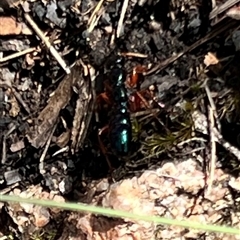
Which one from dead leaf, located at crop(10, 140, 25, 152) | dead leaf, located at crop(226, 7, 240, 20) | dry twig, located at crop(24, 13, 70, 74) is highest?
dry twig, located at crop(24, 13, 70, 74)

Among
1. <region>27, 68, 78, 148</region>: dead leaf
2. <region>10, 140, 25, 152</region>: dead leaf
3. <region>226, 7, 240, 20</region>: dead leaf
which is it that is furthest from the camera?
<region>10, 140, 25, 152</region>: dead leaf

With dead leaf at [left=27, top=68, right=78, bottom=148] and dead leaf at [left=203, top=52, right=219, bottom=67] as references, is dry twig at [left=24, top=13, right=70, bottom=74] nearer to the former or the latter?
dead leaf at [left=27, top=68, right=78, bottom=148]

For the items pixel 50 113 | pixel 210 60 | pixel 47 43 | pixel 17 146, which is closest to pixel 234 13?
pixel 210 60

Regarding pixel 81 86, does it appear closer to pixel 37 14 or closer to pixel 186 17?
pixel 37 14

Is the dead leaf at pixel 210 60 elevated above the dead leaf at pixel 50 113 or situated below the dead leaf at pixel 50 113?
below

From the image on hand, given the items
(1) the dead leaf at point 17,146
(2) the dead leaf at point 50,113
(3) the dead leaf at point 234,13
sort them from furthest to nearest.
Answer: (1) the dead leaf at point 17,146
(2) the dead leaf at point 50,113
(3) the dead leaf at point 234,13

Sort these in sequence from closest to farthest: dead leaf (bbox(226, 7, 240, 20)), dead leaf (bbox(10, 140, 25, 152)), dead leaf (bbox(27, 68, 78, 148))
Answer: dead leaf (bbox(226, 7, 240, 20)) → dead leaf (bbox(27, 68, 78, 148)) → dead leaf (bbox(10, 140, 25, 152))

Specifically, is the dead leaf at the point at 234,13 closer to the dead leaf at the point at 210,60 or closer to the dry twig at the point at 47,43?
the dead leaf at the point at 210,60

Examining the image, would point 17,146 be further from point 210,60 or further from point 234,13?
point 234,13

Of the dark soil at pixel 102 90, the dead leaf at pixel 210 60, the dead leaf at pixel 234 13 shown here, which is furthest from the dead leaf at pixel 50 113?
the dead leaf at pixel 234 13

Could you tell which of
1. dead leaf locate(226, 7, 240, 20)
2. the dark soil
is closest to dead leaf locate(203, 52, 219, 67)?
the dark soil
